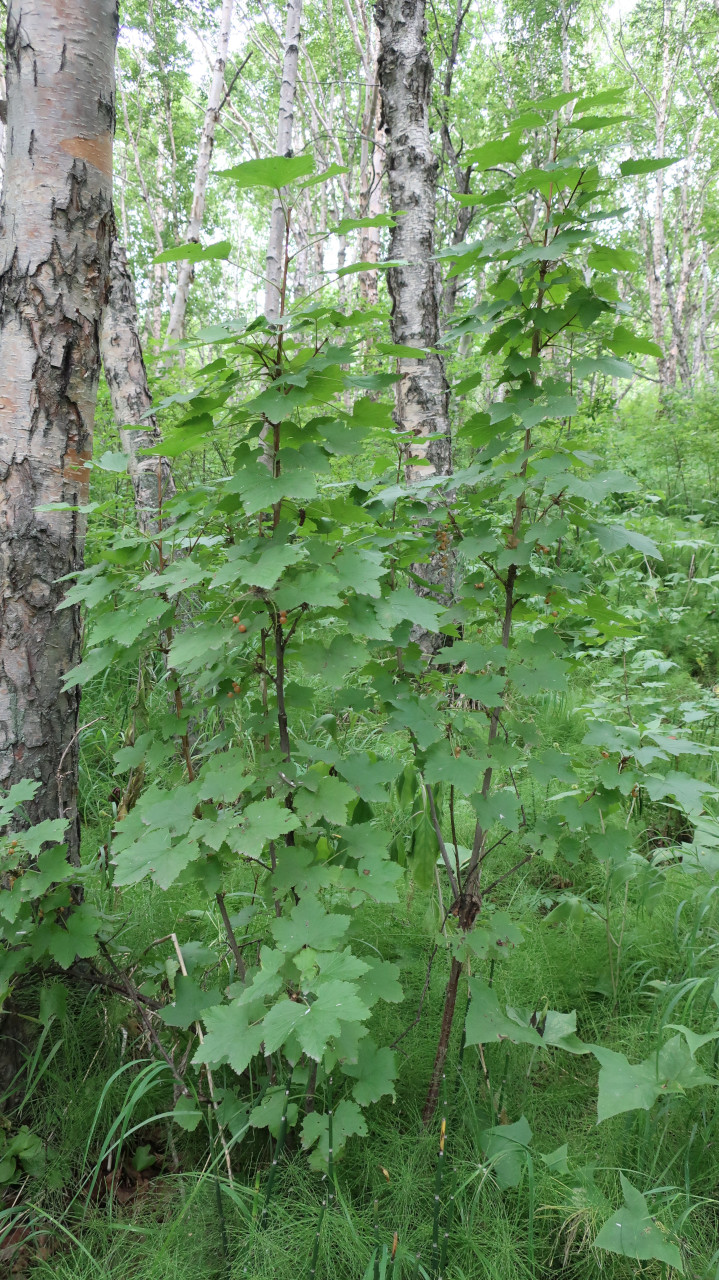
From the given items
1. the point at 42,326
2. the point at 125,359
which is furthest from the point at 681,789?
the point at 125,359

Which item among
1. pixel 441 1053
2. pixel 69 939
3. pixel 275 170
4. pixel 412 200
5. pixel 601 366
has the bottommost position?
pixel 441 1053

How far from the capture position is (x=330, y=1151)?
123 cm

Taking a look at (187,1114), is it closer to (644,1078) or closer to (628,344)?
(644,1078)

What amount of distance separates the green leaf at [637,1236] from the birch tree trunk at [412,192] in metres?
3.23

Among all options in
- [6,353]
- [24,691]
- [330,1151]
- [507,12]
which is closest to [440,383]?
[6,353]

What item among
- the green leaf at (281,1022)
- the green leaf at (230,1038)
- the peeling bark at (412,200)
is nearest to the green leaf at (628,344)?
the green leaf at (281,1022)

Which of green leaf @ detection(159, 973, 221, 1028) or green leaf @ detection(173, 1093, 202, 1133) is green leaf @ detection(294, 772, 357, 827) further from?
green leaf @ detection(173, 1093, 202, 1133)

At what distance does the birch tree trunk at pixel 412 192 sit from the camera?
376cm

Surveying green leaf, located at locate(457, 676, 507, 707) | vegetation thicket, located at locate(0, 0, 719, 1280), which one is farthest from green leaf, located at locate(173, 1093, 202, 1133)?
green leaf, located at locate(457, 676, 507, 707)

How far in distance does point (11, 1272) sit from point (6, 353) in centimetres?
206

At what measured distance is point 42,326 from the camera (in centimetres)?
171

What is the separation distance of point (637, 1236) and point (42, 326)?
2345 mm

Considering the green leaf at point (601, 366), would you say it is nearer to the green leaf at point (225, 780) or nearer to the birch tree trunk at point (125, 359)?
the green leaf at point (225, 780)

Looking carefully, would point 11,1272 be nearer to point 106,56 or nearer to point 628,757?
point 628,757
